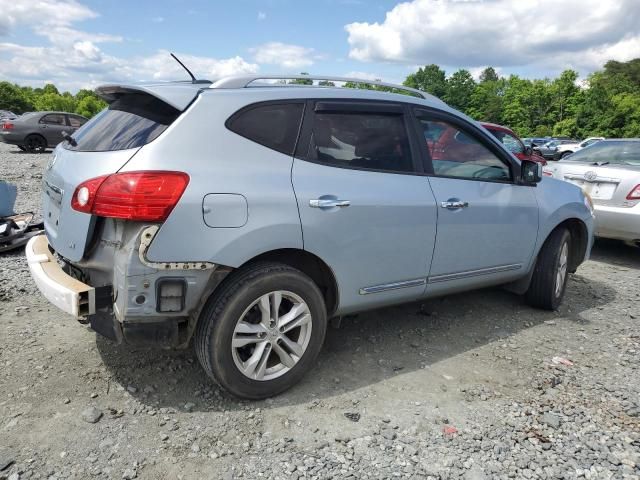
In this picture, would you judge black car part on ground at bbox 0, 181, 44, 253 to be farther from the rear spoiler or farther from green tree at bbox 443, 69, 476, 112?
green tree at bbox 443, 69, 476, 112

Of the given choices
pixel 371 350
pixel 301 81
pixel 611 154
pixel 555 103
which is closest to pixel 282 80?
pixel 301 81

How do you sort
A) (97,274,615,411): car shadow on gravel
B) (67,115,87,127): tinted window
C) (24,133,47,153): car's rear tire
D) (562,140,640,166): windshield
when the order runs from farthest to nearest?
(67,115,87,127): tinted window → (24,133,47,153): car's rear tire → (562,140,640,166): windshield → (97,274,615,411): car shadow on gravel

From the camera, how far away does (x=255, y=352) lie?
9.86ft

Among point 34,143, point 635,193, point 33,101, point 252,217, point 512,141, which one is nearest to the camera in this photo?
point 252,217

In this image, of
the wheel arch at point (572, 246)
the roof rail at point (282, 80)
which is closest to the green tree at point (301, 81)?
the roof rail at point (282, 80)

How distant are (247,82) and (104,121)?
36.1 inches

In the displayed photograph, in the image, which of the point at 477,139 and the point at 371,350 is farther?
the point at 477,139

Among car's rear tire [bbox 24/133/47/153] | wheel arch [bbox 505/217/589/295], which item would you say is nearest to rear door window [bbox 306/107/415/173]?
wheel arch [bbox 505/217/589/295]

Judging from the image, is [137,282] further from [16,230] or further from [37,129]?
[37,129]

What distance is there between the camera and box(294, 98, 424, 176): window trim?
3125 millimetres

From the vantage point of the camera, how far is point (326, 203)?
307cm

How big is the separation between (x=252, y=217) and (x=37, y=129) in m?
20.1

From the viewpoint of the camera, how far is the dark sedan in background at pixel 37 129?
63.9 feet

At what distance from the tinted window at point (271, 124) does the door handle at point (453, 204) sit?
3.93 feet
